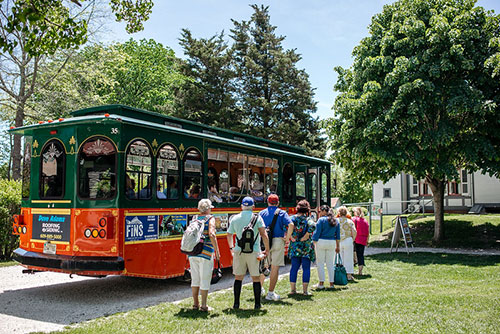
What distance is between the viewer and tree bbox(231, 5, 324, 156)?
29.7 metres

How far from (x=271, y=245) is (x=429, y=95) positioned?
10261 millimetres

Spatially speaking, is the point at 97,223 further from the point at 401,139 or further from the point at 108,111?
the point at 401,139

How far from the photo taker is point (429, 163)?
16094mm

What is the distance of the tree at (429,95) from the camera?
15.2m

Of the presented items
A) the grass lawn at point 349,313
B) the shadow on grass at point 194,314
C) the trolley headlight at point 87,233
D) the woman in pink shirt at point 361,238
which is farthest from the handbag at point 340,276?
the trolley headlight at point 87,233

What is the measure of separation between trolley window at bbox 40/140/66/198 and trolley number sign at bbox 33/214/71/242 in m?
0.42

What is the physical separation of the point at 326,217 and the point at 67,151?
525cm

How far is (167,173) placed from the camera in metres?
8.95

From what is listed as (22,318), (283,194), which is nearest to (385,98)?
(283,194)

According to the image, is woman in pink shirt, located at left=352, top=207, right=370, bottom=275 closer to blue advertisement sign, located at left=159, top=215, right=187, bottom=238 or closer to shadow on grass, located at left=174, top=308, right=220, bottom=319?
blue advertisement sign, located at left=159, top=215, right=187, bottom=238

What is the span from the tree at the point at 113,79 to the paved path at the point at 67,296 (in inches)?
420

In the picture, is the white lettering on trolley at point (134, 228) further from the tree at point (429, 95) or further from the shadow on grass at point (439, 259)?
the tree at point (429, 95)

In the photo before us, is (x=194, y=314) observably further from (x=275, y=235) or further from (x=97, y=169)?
(x=97, y=169)

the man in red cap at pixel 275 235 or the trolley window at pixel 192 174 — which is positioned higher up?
the trolley window at pixel 192 174
